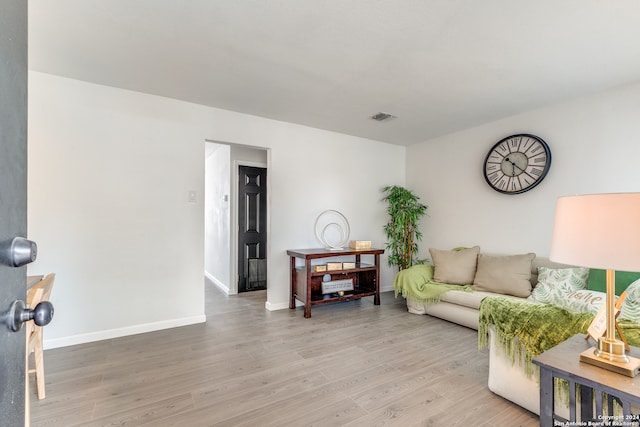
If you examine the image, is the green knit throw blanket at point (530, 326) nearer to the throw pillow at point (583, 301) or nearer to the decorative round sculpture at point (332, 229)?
the throw pillow at point (583, 301)

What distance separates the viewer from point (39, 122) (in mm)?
2498

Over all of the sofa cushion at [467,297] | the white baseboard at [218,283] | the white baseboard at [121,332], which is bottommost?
the white baseboard at [218,283]

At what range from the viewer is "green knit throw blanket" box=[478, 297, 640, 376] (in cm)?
155

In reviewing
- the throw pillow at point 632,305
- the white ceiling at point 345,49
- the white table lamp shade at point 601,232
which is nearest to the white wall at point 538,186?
the white ceiling at point 345,49

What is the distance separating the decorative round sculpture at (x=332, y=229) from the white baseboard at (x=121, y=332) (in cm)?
180

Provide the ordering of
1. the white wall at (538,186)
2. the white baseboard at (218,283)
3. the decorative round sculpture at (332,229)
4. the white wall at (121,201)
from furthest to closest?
the white baseboard at (218,283)
the decorative round sculpture at (332,229)
the white wall at (538,186)
the white wall at (121,201)

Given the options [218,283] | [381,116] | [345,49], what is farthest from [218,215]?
[345,49]

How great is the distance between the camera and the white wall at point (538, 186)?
8.94 ft

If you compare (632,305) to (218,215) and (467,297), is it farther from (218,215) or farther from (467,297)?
(218,215)

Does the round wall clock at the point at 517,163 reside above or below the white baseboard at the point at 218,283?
above

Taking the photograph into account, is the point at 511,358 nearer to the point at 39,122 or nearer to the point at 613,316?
the point at 613,316

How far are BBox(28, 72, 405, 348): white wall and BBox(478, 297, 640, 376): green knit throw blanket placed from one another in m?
2.50

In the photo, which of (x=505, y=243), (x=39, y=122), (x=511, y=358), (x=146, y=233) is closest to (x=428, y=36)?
(x=511, y=358)

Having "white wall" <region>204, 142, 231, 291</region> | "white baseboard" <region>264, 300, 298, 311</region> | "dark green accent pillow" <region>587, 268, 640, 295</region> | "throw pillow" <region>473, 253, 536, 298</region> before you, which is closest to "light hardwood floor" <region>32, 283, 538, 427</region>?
"white baseboard" <region>264, 300, 298, 311</region>
